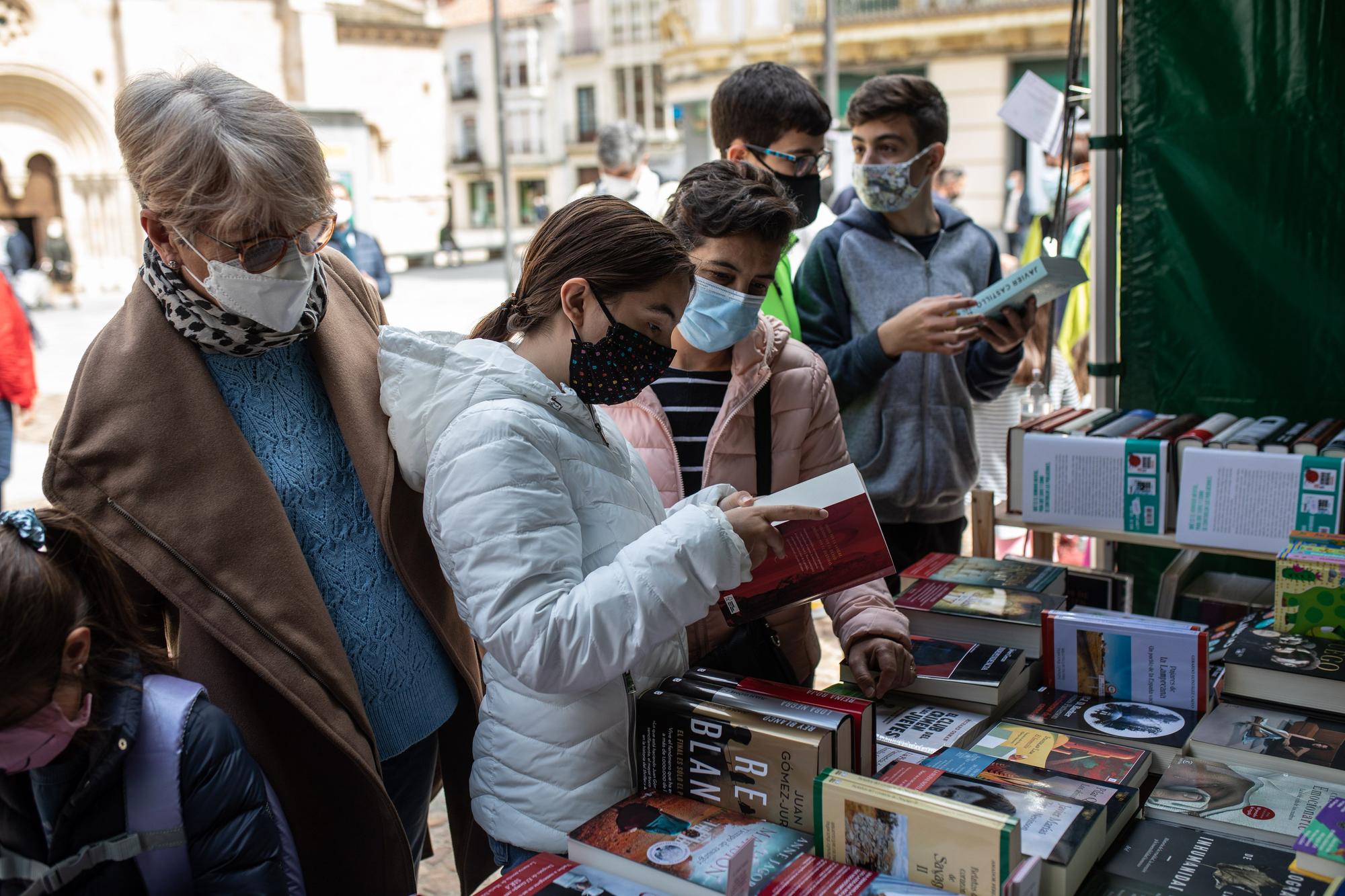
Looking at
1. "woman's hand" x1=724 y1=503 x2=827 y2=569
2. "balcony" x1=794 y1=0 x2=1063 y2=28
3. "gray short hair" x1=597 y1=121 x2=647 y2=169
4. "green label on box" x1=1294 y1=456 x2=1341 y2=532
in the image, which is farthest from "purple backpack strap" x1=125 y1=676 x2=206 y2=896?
"balcony" x1=794 y1=0 x2=1063 y2=28

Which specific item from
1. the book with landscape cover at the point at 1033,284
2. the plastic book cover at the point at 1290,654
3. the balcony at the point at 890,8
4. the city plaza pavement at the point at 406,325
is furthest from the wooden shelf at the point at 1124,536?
the balcony at the point at 890,8

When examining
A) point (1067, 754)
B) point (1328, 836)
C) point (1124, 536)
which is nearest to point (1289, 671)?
point (1067, 754)

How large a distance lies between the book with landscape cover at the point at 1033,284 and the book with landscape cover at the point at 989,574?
609mm

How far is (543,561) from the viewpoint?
125 cm

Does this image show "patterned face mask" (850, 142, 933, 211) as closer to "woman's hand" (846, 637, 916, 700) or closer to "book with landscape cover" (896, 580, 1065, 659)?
"book with landscape cover" (896, 580, 1065, 659)

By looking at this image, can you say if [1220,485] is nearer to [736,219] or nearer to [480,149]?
[736,219]

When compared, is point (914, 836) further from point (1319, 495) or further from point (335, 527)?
point (1319, 495)

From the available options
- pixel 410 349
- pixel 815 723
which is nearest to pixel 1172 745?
pixel 815 723

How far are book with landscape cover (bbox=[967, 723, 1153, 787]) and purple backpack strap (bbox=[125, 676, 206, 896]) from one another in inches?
44.8

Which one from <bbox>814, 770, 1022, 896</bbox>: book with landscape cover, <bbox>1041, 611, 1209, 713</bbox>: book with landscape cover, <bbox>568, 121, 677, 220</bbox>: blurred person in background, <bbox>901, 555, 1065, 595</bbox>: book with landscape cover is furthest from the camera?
<bbox>568, 121, 677, 220</bbox>: blurred person in background

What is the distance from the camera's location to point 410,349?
4.98ft

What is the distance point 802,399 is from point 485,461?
899mm

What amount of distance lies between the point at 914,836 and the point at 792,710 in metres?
0.22

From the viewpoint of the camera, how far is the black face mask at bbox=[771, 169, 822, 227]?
2814 mm
